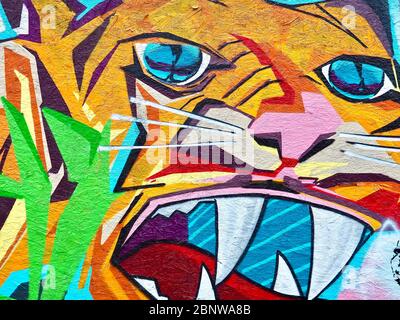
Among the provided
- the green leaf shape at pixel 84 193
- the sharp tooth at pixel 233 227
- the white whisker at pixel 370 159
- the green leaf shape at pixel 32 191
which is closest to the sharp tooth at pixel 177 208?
the sharp tooth at pixel 233 227

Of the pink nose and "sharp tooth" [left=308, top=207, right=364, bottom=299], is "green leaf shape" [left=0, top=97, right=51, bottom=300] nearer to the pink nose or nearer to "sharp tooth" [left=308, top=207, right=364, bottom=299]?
the pink nose

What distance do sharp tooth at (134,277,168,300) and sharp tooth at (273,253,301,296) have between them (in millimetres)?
827

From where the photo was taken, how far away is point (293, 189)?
4.15 m

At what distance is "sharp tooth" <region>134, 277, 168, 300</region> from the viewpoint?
13.8 ft

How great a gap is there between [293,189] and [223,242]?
0.63 metres

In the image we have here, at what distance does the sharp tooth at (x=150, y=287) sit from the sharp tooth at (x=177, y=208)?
48 centimetres

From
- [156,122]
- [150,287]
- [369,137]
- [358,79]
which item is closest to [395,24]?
[358,79]

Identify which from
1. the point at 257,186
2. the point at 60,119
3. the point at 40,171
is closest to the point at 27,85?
the point at 60,119

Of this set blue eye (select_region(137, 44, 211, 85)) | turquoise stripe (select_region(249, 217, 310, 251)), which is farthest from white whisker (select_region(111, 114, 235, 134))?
turquoise stripe (select_region(249, 217, 310, 251))

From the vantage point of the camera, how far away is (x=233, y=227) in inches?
165

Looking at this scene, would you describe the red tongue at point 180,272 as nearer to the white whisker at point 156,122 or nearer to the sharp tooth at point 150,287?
the sharp tooth at point 150,287

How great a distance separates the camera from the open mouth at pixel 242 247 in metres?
4.15

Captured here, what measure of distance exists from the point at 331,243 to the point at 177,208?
44.7 inches

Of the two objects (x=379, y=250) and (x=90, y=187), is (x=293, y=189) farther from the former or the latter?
(x=90, y=187)
